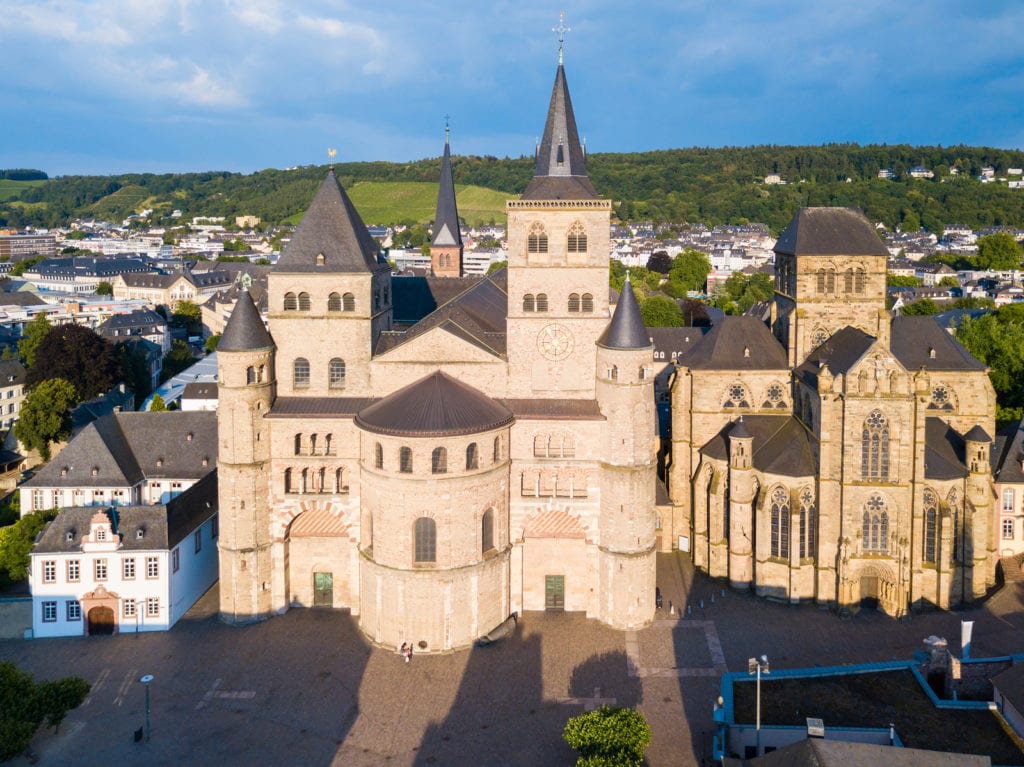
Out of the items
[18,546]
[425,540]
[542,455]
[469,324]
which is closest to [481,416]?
[542,455]

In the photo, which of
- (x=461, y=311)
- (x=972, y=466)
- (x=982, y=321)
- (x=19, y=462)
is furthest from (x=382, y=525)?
(x=982, y=321)

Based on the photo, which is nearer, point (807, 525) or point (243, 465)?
point (243, 465)

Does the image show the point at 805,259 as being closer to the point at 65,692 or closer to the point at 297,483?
the point at 297,483

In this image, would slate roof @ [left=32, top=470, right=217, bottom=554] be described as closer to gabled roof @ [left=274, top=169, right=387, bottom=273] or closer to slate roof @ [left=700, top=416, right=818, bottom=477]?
gabled roof @ [left=274, top=169, right=387, bottom=273]

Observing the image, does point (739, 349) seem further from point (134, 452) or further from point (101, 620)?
point (134, 452)

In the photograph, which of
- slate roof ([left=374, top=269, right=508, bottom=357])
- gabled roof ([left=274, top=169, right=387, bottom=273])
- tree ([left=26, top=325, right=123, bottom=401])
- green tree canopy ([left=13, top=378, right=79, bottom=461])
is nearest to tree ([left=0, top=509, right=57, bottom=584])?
gabled roof ([left=274, top=169, right=387, bottom=273])

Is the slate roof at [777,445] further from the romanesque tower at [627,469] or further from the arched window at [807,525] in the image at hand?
the romanesque tower at [627,469]

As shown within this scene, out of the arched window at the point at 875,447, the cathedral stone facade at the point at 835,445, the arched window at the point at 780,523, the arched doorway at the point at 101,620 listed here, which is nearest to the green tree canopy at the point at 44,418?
the arched doorway at the point at 101,620
